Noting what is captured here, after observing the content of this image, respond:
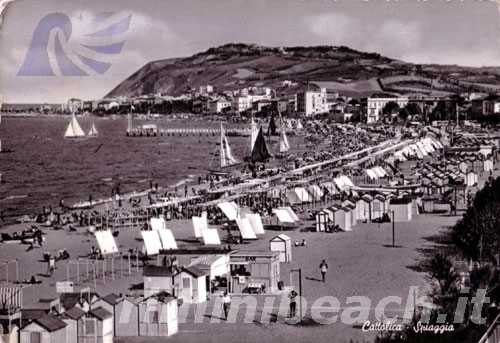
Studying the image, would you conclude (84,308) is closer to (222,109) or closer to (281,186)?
(222,109)

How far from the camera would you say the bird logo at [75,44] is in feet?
17.9

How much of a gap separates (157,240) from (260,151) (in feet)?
5.52

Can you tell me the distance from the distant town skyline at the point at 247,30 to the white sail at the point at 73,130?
2.85ft

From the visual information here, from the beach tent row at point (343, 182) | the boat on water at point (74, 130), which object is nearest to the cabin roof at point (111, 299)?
the boat on water at point (74, 130)

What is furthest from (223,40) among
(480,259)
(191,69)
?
(480,259)

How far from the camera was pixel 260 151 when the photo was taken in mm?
7699

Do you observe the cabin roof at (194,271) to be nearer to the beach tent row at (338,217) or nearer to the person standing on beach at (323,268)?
the person standing on beach at (323,268)

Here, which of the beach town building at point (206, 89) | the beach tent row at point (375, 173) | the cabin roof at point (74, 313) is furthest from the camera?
the beach tent row at point (375, 173)

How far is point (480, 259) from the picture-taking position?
577cm

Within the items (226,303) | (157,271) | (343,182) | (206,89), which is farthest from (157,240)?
(343,182)

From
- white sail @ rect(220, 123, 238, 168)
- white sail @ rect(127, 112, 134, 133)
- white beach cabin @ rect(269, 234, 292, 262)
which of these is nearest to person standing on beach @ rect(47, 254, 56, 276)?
white sail @ rect(127, 112, 134, 133)

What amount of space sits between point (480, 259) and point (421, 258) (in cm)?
44

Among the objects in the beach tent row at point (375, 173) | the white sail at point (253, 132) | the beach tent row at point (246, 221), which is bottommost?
the beach tent row at point (246, 221)

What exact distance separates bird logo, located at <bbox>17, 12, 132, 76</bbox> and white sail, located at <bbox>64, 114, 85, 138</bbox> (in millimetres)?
936
